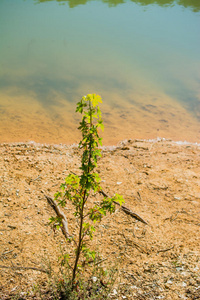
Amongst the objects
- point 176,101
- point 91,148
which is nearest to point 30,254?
point 91,148

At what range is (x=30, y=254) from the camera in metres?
3.16

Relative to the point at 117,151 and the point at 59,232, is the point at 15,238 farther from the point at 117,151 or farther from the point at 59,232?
the point at 117,151

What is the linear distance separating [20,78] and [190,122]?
19.0ft

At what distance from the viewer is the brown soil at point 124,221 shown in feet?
9.39

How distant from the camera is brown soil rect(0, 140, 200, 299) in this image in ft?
9.39

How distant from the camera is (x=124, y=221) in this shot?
12.6ft

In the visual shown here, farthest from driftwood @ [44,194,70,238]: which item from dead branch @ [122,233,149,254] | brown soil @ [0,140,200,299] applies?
dead branch @ [122,233,149,254]

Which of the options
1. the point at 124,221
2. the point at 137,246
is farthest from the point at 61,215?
the point at 137,246

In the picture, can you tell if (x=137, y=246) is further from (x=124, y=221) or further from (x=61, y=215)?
(x=61, y=215)

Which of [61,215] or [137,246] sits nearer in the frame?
[137,246]

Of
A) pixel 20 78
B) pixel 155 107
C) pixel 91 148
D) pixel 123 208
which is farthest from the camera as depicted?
pixel 20 78

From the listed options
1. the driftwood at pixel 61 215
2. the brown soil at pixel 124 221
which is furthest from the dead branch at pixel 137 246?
the driftwood at pixel 61 215

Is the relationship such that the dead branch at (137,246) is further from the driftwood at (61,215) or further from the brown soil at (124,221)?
the driftwood at (61,215)

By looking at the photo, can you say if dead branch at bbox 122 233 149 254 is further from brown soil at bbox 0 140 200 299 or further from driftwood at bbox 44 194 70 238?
driftwood at bbox 44 194 70 238
